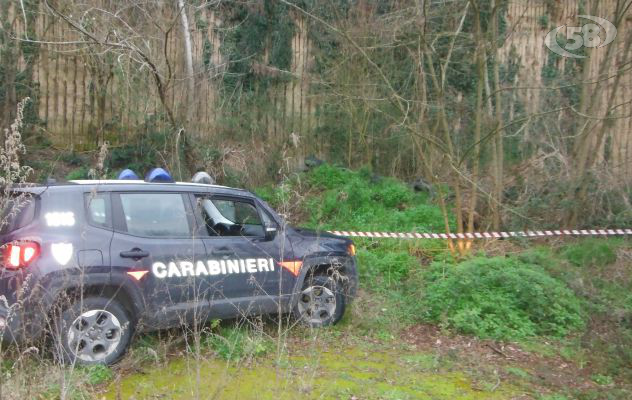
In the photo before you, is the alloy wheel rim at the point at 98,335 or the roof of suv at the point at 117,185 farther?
the roof of suv at the point at 117,185

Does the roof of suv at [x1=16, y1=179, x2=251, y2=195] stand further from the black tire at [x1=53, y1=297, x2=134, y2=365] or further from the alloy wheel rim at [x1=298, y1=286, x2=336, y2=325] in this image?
the alloy wheel rim at [x1=298, y1=286, x2=336, y2=325]

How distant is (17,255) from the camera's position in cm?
530

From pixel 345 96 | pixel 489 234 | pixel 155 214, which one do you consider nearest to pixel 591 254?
pixel 489 234

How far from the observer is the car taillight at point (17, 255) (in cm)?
529

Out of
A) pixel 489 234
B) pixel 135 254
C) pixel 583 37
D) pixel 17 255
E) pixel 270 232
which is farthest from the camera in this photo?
pixel 583 37

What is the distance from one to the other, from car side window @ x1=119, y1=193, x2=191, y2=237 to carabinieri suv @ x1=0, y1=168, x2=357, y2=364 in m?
0.01

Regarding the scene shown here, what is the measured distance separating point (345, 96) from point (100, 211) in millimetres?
6709

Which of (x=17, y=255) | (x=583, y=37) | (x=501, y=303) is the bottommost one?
(x=501, y=303)

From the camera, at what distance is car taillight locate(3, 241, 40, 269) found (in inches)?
208

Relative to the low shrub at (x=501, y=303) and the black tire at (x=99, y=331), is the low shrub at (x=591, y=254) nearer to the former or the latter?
the low shrub at (x=501, y=303)

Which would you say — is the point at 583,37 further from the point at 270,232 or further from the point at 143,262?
A: the point at 143,262

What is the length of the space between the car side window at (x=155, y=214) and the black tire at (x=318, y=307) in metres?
1.58

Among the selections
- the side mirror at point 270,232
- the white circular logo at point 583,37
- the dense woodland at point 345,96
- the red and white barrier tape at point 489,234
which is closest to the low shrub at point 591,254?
the red and white barrier tape at point 489,234

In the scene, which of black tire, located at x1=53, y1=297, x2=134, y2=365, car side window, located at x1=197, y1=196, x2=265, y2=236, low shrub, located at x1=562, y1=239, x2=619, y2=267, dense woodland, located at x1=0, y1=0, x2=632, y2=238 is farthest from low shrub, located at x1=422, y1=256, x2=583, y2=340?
black tire, located at x1=53, y1=297, x2=134, y2=365
